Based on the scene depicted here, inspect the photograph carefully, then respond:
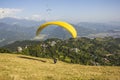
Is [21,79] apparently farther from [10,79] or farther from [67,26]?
[67,26]

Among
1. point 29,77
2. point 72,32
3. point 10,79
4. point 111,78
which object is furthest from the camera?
point 72,32

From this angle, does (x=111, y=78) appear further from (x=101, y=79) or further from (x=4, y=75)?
(x=4, y=75)

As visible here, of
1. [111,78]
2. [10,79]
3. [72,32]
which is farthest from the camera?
[72,32]

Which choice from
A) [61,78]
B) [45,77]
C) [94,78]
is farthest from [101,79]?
[45,77]

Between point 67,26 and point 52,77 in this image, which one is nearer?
point 52,77

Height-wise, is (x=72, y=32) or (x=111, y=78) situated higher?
(x=72, y=32)

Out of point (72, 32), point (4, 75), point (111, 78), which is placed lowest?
point (111, 78)

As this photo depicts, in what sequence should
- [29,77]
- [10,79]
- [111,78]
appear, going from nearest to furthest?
[10,79] → [29,77] → [111,78]

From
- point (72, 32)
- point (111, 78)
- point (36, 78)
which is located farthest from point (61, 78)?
point (72, 32)

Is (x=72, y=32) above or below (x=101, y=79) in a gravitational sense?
above
